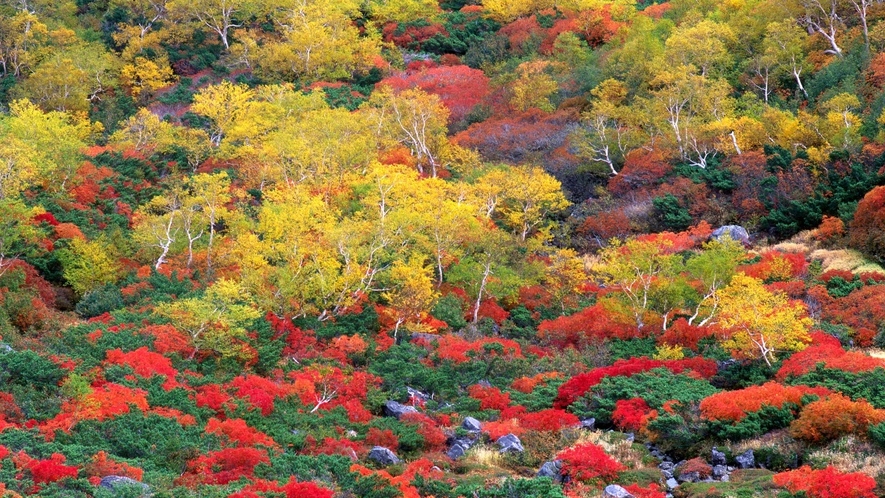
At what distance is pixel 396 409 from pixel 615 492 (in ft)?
36.6

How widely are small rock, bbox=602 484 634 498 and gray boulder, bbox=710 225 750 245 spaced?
27.6 meters

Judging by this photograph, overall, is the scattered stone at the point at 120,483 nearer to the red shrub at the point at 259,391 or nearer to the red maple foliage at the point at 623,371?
the red shrub at the point at 259,391

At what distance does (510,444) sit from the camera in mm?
33156

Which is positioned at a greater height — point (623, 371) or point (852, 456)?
point (852, 456)

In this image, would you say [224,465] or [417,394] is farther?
[417,394]

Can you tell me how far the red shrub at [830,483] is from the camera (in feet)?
86.8

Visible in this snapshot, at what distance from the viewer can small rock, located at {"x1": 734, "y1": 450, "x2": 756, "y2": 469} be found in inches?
1222

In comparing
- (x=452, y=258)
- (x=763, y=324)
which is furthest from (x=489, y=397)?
(x=452, y=258)

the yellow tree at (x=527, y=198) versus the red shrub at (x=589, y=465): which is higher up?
the red shrub at (x=589, y=465)

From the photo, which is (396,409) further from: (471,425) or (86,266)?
(86,266)

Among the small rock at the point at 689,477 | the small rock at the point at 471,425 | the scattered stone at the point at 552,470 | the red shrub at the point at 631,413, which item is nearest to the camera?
the scattered stone at the point at 552,470

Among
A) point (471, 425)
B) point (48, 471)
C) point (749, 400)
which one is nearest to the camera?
point (48, 471)

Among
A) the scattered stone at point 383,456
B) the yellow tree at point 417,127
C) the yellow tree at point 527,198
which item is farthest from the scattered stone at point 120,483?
the yellow tree at point 417,127

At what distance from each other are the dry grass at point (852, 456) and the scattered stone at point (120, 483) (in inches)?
670
